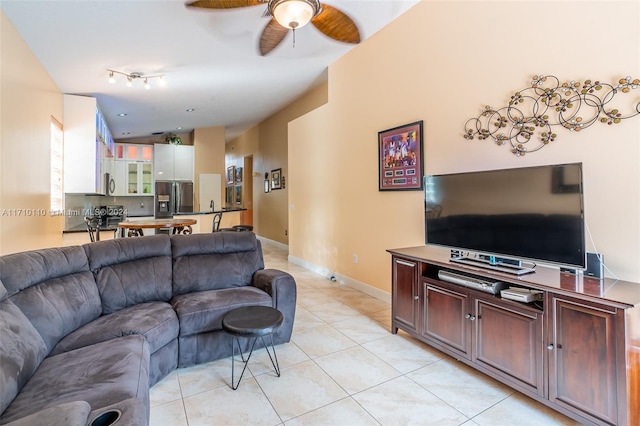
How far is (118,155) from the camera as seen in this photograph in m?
7.46

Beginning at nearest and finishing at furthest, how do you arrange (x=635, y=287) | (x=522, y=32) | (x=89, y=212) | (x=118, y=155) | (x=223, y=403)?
(x=635, y=287) < (x=223, y=403) < (x=522, y=32) < (x=89, y=212) < (x=118, y=155)

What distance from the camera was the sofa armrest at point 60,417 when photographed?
41.1 inches

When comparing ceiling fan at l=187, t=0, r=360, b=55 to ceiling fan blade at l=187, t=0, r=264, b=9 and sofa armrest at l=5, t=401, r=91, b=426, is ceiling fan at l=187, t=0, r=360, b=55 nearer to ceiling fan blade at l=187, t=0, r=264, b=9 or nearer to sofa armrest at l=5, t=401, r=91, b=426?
ceiling fan blade at l=187, t=0, r=264, b=9

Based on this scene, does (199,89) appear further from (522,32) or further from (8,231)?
(522,32)

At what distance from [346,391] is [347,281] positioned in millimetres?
2525

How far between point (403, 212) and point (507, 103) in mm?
1475

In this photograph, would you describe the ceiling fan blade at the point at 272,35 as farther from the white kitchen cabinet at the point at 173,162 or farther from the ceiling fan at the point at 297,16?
the white kitchen cabinet at the point at 173,162

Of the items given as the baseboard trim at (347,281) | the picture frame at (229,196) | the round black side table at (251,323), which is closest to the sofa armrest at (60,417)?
the round black side table at (251,323)

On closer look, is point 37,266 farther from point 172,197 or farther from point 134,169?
point 134,169

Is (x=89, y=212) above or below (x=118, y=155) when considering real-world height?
below

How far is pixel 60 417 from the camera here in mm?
1064

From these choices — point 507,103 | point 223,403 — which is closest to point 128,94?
point 223,403

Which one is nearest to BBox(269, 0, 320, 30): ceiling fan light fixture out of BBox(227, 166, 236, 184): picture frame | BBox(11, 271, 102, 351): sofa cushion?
BBox(11, 271, 102, 351): sofa cushion

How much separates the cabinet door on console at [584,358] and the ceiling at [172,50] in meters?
3.20
